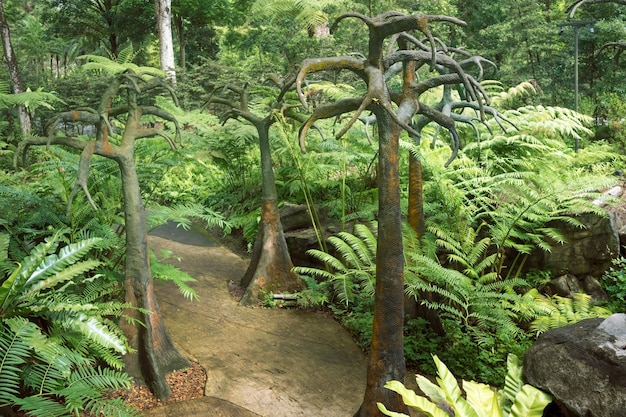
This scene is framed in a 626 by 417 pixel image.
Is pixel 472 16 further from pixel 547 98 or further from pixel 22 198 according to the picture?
pixel 22 198

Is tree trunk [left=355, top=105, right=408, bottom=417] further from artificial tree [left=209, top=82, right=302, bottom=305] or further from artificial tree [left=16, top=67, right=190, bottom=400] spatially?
artificial tree [left=209, top=82, right=302, bottom=305]

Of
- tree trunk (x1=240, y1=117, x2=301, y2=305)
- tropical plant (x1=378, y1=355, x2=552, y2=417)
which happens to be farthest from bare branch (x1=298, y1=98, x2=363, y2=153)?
tree trunk (x1=240, y1=117, x2=301, y2=305)

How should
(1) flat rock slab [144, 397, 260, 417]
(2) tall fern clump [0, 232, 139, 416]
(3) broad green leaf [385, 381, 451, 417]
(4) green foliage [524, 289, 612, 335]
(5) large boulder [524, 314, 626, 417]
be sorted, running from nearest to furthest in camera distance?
1. (3) broad green leaf [385, 381, 451, 417]
2. (2) tall fern clump [0, 232, 139, 416]
3. (5) large boulder [524, 314, 626, 417]
4. (1) flat rock slab [144, 397, 260, 417]
5. (4) green foliage [524, 289, 612, 335]

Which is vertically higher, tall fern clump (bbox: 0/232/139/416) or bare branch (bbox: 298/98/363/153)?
bare branch (bbox: 298/98/363/153)

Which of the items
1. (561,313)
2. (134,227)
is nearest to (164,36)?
(134,227)

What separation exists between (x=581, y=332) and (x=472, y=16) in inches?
560

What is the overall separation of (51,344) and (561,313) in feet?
13.4

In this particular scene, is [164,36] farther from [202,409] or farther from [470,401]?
[470,401]

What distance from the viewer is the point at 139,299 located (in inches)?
157

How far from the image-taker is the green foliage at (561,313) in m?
4.32

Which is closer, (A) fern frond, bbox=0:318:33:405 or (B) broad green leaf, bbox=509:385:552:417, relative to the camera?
(A) fern frond, bbox=0:318:33:405

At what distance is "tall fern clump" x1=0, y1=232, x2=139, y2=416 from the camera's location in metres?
2.76

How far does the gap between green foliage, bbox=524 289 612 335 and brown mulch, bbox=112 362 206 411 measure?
9.52 feet

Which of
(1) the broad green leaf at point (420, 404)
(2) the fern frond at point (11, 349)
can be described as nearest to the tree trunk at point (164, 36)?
(2) the fern frond at point (11, 349)
